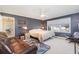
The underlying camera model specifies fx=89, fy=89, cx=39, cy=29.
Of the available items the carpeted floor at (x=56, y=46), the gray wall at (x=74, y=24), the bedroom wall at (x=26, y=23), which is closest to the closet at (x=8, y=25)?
the bedroom wall at (x=26, y=23)

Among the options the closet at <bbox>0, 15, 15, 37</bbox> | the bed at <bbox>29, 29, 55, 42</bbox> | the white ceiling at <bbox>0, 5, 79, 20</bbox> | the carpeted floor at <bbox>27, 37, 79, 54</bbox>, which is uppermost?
the white ceiling at <bbox>0, 5, 79, 20</bbox>

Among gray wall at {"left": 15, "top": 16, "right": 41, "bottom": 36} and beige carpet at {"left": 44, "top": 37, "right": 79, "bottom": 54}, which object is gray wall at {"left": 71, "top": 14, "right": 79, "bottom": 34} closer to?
beige carpet at {"left": 44, "top": 37, "right": 79, "bottom": 54}

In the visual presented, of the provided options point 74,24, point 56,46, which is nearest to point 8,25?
point 56,46

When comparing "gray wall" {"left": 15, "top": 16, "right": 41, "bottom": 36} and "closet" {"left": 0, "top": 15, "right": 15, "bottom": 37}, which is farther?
"gray wall" {"left": 15, "top": 16, "right": 41, "bottom": 36}

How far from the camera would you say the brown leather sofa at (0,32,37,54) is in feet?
5.84

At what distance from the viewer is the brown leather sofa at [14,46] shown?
70.1 inches

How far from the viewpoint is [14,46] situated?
6.03ft

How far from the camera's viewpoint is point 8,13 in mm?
1800

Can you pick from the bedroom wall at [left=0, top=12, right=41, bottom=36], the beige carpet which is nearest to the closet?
the bedroom wall at [left=0, top=12, right=41, bottom=36]

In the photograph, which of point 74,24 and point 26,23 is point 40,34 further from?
point 74,24

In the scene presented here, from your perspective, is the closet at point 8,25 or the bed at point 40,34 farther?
Answer: the bed at point 40,34

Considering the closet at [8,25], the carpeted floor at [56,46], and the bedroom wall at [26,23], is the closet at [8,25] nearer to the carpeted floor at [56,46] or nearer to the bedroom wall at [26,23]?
the bedroom wall at [26,23]
